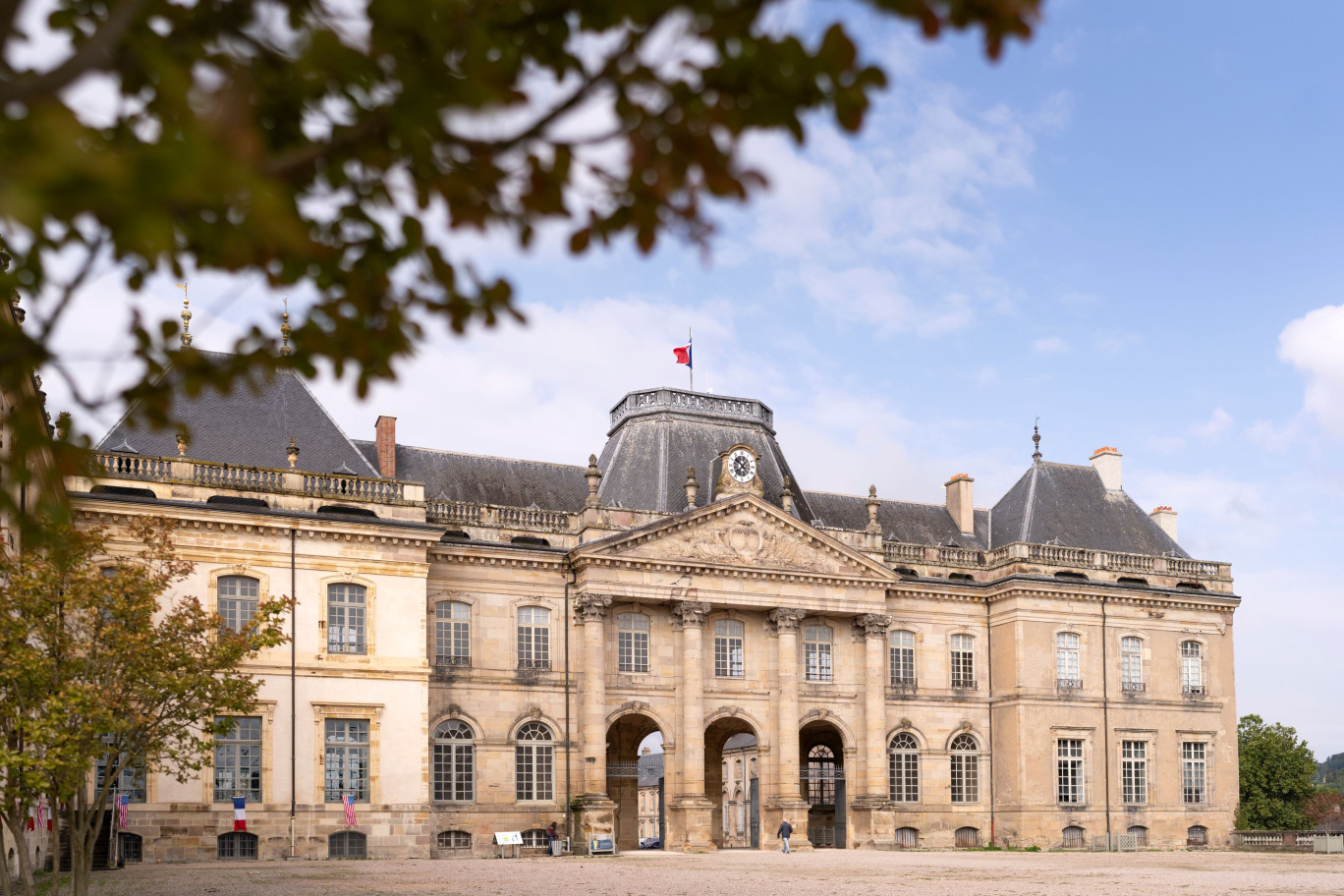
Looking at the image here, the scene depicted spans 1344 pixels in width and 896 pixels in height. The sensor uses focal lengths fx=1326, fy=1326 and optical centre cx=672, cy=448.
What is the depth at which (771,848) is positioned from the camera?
39250 mm

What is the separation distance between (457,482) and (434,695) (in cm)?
707

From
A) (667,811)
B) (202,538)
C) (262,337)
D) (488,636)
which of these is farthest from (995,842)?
(262,337)

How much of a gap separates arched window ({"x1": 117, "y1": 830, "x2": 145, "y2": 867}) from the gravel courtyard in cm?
144

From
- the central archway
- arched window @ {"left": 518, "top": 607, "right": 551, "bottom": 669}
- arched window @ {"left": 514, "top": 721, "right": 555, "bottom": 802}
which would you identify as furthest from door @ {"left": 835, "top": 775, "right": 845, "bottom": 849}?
arched window @ {"left": 518, "top": 607, "right": 551, "bottom": 669}

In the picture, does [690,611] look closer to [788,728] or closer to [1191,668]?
[788,728]

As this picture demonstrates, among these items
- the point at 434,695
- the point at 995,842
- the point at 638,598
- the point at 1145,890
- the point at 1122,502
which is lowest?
the point at 995,842

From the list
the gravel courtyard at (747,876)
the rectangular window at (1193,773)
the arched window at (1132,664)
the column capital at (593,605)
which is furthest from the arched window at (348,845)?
the rectangular window at (1193,773)

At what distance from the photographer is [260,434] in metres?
36.1

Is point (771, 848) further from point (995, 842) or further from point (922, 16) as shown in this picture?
point (922, 16)

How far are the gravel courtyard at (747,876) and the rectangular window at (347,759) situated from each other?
246 centimetres

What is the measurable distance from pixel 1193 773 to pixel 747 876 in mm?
24769

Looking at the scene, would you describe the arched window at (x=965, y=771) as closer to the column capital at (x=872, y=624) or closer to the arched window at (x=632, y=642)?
the column capital at (x=872, y=624)

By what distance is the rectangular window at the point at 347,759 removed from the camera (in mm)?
33375

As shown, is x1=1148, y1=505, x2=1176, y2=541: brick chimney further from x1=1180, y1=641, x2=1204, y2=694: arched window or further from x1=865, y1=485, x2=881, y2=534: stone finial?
x1=865, y1=485, x2=881, y2=534: stone finial
